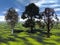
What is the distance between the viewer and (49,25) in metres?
78.9

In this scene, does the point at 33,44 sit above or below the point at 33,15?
below

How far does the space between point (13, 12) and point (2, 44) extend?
6498 centimetres

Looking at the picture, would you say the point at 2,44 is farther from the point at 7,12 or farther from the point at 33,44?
the point at 7,12

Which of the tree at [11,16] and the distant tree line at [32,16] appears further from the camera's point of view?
the tree at [11,16]

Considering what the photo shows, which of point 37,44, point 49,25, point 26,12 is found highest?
point 26,12

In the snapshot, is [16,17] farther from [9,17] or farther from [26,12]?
[26,12]

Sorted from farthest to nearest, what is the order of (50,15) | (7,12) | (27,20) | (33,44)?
(7,12), (27,20), (50,15), (33,44)

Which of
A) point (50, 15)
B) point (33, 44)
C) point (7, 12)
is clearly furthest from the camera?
point (7, 12)

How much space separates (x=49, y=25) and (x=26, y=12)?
25.8 m

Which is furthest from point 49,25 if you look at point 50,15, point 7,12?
point 7,12

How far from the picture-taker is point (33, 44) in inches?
2103

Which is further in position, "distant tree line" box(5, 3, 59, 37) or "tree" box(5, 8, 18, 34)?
"tree" box(5, 8, 18, 34)

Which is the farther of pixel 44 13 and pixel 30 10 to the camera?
pixel 30 10

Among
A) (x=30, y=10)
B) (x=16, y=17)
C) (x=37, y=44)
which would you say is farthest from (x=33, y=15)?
(x=37, y=44)
